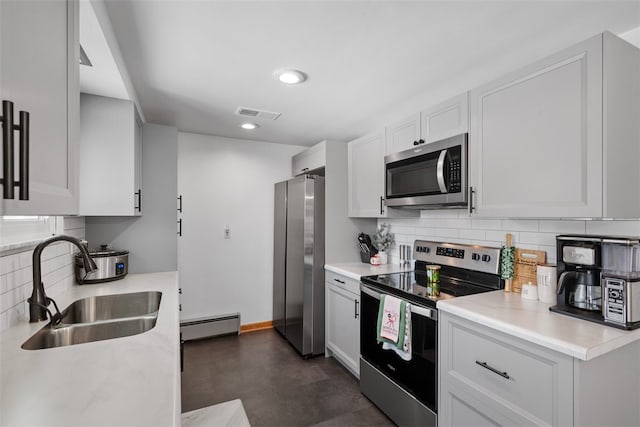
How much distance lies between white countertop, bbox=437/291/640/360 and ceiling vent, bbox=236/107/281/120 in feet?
6.82

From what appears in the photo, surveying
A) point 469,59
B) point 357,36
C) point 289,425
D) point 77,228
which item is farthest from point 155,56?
point 289,425

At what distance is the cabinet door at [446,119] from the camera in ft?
6.45

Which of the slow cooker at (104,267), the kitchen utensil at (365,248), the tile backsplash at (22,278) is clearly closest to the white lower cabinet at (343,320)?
the kitchen utensil at (365,248)

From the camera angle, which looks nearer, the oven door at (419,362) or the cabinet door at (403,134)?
the oven door at (419,362)

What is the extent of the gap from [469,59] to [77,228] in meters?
2.93

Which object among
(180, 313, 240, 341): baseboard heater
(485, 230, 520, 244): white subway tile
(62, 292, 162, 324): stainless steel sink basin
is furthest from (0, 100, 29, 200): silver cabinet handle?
(180, 313, 240, 341): baseboard heater

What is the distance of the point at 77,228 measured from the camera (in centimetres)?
235

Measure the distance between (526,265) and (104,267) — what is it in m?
2.82

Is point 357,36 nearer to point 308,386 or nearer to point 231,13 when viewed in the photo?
point 231,13

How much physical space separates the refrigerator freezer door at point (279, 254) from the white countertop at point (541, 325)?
83.7 inches

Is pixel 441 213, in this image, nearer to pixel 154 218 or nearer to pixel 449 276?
pixel 449 276

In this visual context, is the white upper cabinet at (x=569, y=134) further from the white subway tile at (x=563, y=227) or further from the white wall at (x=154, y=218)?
the white wall at (x=154, y=218)

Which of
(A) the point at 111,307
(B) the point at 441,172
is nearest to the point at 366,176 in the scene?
(B) the point at 441,172

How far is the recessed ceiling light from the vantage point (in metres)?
2.01
